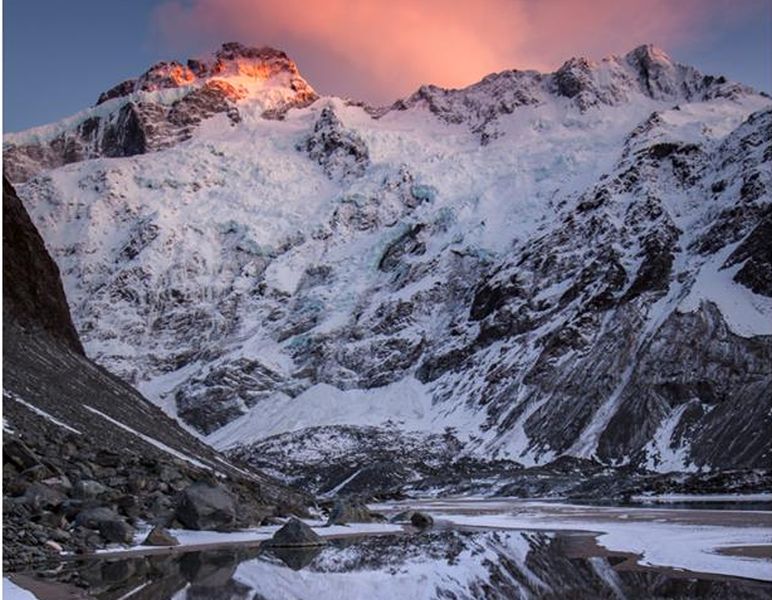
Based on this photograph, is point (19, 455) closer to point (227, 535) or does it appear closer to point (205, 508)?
point (205, 508)

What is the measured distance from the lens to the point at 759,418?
126 meters

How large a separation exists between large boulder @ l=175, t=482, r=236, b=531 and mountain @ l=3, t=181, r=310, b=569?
0.43m

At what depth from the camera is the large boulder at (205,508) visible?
107 feet

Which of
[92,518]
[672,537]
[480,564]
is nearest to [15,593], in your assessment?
[92,518]

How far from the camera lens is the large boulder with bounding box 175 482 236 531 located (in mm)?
32531

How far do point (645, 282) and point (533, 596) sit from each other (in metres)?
171

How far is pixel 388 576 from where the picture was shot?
70.2 feet

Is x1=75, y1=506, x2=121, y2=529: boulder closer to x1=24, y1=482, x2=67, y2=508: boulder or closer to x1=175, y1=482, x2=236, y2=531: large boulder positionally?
x1=24, y1=482, x2=67, y2=508: boulder

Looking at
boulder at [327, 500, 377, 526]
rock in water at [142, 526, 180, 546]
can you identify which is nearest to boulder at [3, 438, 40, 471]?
rock in water at [142, 526, 180, 546]

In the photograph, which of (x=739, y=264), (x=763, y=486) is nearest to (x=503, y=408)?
(x=739, y=264)

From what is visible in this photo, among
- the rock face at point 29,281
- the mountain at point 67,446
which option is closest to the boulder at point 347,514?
the mountain at point 67,446

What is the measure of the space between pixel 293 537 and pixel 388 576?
31.2ft

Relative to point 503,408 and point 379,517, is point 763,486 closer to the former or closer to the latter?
point 379,517

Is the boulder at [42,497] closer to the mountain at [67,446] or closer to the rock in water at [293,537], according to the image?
the mountain at [67,446]
